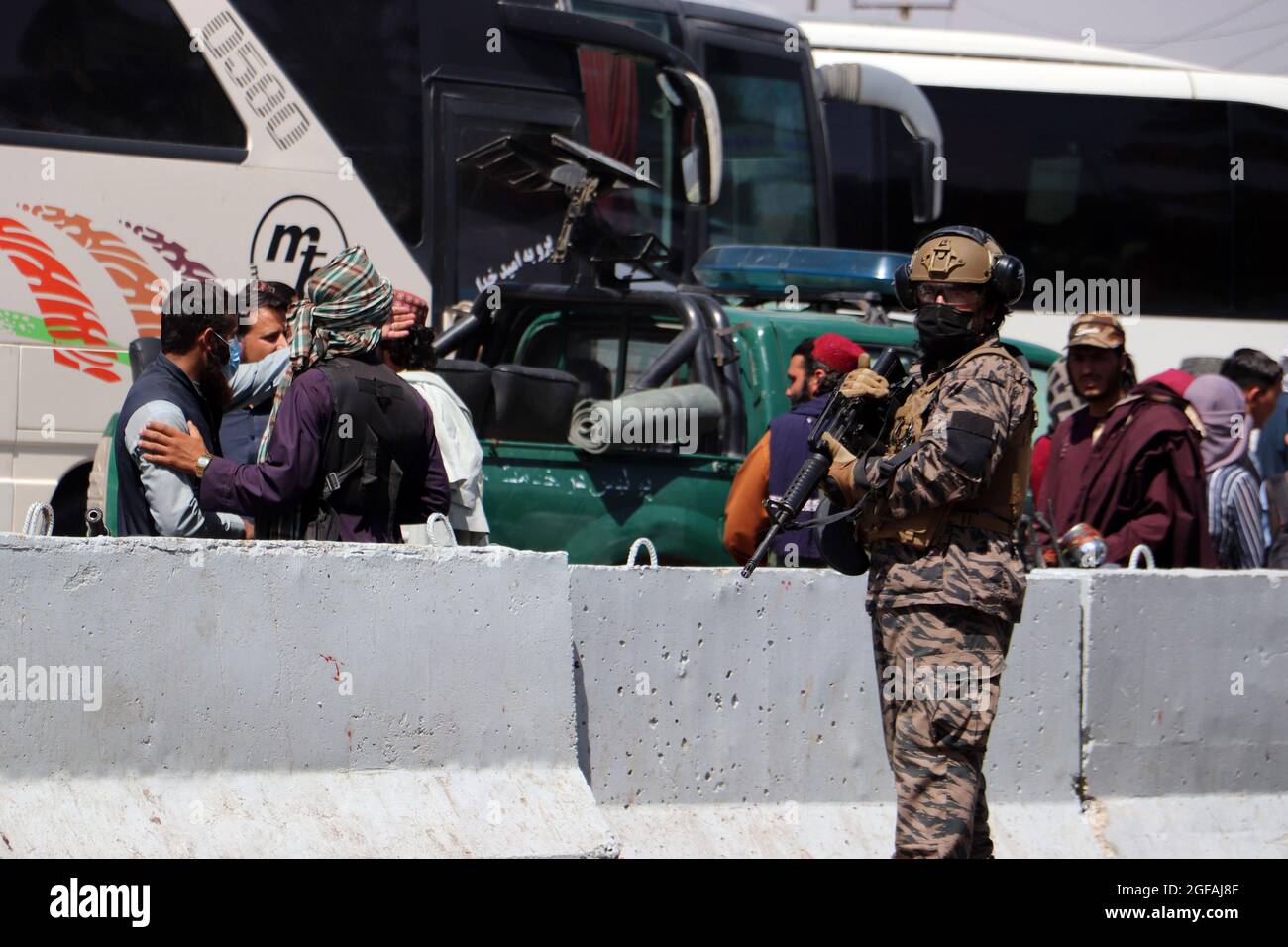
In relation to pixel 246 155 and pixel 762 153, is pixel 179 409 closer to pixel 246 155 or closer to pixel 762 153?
pixel 246 155

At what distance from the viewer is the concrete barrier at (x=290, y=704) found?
14.5 ft

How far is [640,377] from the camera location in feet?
26.0

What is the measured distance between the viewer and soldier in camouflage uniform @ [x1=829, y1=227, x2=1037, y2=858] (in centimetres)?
442

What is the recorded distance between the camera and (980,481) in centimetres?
442

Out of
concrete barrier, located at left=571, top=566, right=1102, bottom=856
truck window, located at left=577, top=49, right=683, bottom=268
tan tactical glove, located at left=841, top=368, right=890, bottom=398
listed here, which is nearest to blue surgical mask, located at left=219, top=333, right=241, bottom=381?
concrete barrier, located at left=571, top=566, right=1102, bottom=856

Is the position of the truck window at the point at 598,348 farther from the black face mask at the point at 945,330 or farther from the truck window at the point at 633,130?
the black face mask at the point at 945,330

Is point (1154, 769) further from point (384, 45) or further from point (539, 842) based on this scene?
point (384, 45)

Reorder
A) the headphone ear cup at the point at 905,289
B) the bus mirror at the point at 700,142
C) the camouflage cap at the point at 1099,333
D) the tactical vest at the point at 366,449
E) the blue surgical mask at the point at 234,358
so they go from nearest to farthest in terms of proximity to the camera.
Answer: the headphone ear cup at the point at 905,289, the tactical vest at the point at 366,449, the blue surgical mask at the point at 234,358, the camouflage cap at the point at 1099,333, the bus mirror at the point at 700,142

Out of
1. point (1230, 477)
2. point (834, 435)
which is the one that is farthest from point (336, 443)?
point (1230, 477)

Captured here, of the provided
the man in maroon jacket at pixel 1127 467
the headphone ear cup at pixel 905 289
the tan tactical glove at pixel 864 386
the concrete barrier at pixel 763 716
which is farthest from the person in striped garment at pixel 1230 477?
the tan tactical glove at pixel 864 386

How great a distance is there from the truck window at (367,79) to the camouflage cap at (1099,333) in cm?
408

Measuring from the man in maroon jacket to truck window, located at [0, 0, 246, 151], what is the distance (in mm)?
4543

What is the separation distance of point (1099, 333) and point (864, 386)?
2.61 meters
